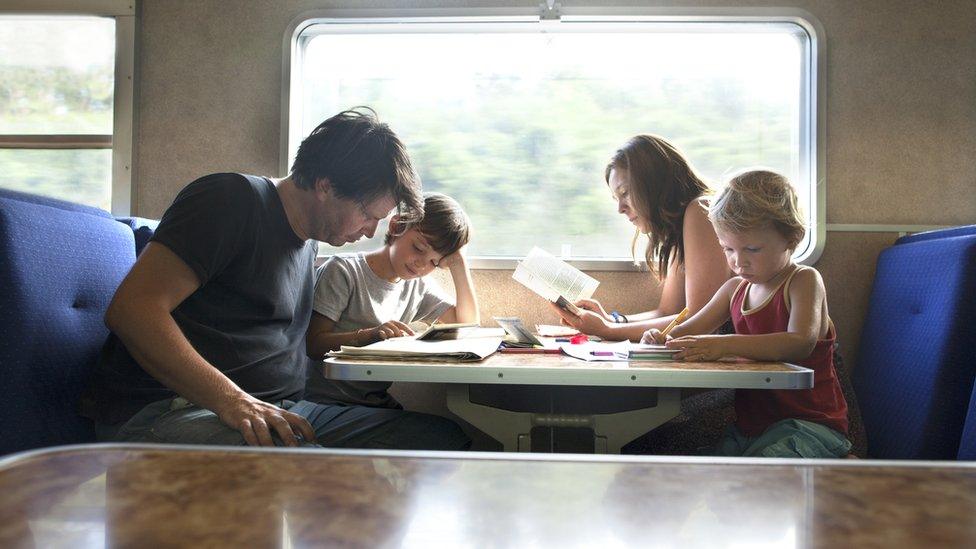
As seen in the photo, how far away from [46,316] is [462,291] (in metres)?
1.26

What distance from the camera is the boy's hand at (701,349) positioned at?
1600 mm

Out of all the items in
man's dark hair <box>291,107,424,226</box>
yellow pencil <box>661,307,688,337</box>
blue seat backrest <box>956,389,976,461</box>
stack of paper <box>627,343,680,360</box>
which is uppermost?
man's dark hair <box>291,107,424,226</box>

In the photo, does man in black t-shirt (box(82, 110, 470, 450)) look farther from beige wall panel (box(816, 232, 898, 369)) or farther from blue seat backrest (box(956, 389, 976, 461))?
beige wall panel (box(816, 232, 898, 369))

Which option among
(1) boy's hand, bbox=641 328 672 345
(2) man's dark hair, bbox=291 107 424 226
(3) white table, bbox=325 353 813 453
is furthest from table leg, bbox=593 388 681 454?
(2) man's dark hair, bbox=291 107 424 226

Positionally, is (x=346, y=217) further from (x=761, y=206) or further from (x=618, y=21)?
(x=618, y=21)

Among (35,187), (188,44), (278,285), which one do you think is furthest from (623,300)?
(35,187)

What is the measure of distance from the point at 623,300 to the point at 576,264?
0.21 m

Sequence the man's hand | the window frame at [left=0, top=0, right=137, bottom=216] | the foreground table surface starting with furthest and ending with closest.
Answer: the window frame at [left=0, top=0, right=137, bottom=216]
the man's hand
the foreground table surface

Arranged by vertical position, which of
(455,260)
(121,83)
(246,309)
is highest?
(121,83)

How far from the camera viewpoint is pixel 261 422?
4.55ft

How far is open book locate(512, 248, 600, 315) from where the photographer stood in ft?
8.06

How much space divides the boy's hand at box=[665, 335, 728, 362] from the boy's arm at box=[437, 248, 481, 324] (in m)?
0.99

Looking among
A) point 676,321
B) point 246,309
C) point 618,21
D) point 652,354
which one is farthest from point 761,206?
point 246,309

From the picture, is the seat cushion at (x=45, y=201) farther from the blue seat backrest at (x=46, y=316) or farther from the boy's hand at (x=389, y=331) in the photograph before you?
the boy's hand at (x=389, y=331)
